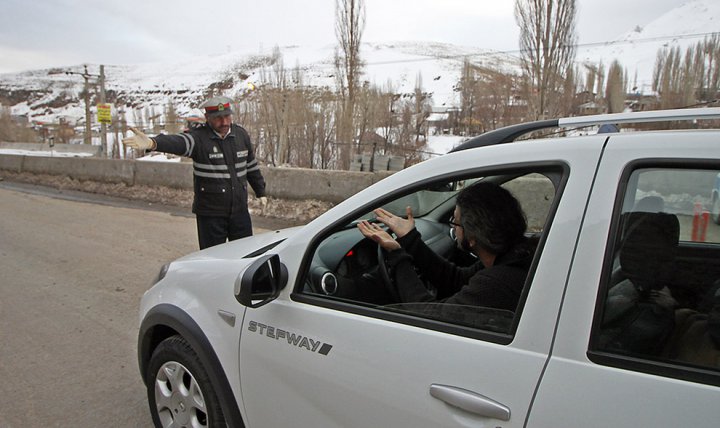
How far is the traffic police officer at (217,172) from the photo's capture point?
13.5ft

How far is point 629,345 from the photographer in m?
1.18

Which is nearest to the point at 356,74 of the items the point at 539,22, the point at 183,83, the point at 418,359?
the point at 539,22

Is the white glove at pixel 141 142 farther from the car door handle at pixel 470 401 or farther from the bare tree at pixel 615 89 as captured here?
the bare tree at pixel 615 89

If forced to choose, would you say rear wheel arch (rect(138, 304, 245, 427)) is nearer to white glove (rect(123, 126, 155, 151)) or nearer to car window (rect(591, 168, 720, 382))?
car window (rect(591, 168, 720, 382))

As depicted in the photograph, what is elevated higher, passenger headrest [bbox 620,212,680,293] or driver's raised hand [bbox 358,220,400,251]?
passenger headrest [bbox 620,212,680,293]

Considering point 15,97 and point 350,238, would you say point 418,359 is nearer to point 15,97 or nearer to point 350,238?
point 350,238

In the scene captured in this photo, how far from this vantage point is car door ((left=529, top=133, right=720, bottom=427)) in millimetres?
1106

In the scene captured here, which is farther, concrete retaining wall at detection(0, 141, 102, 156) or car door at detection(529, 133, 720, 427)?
concrete retaining wall at detection(0, 141, 102, 156)

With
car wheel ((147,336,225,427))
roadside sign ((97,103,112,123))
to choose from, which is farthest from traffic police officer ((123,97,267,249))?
roadside sign ((97,103,112,123))

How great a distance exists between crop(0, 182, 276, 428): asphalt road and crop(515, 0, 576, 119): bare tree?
17493 mm

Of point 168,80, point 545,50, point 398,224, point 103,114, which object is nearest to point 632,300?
point 398,224

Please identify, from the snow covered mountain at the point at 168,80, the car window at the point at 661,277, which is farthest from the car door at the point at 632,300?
the snow covered mountain at the point at 168,80

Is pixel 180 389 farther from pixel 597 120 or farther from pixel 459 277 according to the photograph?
pixel 597 120

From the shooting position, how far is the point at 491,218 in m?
1.86
